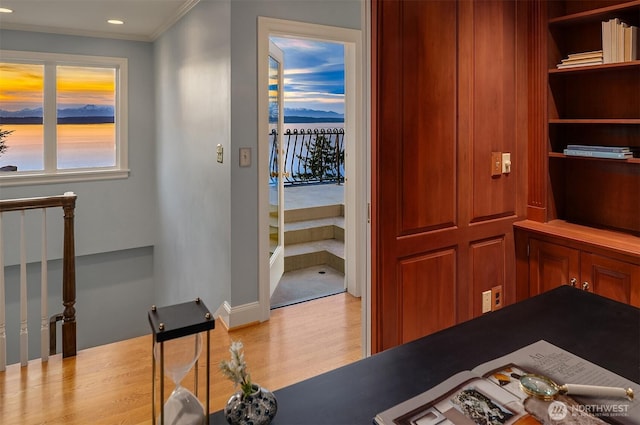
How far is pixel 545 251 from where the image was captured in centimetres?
266

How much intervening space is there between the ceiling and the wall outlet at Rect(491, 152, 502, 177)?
2.61m

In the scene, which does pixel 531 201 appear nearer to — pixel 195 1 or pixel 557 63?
pixel 557 63

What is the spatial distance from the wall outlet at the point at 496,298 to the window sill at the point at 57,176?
4256 millimetres

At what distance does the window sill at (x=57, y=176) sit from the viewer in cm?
460

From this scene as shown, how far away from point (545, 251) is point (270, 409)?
95.3 inches

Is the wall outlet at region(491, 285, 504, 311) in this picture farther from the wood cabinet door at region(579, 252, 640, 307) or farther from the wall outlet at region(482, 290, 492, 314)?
the wood cabinet door at region(579, 252, 640, 307)

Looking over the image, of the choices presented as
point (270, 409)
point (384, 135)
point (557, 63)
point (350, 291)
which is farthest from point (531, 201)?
point (270, 409)

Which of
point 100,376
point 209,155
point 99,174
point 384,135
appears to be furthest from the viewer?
point 99,174

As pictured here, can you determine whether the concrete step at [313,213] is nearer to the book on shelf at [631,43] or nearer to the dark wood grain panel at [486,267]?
the dark wood grain panel at [486,267]

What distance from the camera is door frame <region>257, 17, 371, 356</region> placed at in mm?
2221

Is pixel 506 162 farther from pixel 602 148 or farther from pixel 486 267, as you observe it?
pixel 486 267

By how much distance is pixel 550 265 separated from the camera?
2635 millimetres

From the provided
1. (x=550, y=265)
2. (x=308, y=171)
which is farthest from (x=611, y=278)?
(x=308, y=171)

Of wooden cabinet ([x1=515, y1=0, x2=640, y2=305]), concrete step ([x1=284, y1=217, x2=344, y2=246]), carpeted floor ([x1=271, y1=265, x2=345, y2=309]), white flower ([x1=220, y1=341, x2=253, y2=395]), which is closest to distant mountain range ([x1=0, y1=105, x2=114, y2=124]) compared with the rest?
concrete step ([x1=284, y1=217, x2=344, y2=246])
